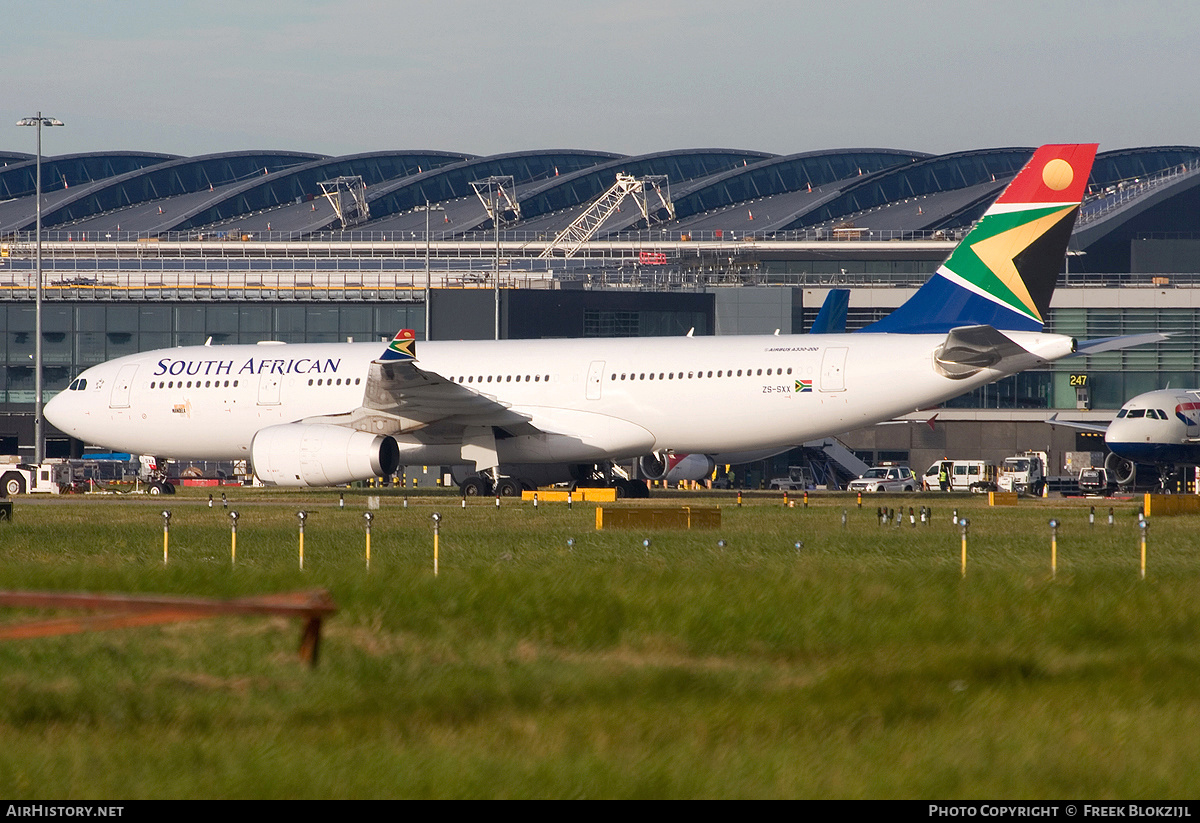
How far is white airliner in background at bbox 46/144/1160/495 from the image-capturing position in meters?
32.8

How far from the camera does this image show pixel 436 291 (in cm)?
7075

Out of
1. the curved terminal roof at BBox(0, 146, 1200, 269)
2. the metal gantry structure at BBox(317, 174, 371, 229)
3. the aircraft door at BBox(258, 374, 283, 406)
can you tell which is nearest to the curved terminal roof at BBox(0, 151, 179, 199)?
the curved terminal roof at BBox(0, 146, 1200, 269)

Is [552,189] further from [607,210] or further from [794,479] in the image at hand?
[794,479]

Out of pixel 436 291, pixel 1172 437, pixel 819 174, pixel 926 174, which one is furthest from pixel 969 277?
pixel 819 174

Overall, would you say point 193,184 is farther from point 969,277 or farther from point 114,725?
point 114,725

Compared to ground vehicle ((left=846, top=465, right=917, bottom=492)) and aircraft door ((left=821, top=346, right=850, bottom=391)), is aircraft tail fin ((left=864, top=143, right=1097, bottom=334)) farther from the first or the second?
ground vehicle ((left=846, top=465, right=917, bottom=492))

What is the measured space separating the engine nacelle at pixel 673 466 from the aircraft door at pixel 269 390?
9786mm

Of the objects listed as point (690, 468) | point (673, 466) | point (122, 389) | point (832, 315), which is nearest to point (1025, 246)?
point (832, 315)

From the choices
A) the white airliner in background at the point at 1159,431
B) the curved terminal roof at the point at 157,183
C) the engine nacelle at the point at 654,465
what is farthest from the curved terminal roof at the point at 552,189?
the engine nacelle at the point at 654,465

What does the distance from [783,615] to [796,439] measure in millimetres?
22348

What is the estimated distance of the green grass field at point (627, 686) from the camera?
302 inches

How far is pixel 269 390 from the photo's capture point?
37969mm

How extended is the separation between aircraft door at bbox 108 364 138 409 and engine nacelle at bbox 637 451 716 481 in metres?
14.2

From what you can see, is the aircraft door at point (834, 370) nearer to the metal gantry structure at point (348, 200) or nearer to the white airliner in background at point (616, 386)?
the white airliner in background at point (616, 386)
